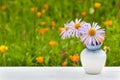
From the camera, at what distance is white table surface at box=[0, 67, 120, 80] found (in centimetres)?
257

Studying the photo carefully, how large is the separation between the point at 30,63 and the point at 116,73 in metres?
0.81

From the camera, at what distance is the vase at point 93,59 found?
2566mm

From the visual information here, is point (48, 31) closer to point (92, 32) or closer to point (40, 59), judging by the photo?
point (40, 59)

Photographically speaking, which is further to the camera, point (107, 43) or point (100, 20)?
point (100, 20)

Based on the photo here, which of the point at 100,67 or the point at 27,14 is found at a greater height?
the point at 27,14

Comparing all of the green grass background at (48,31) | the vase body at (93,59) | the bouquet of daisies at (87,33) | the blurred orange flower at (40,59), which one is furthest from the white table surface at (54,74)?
the green grass background at (48,31)

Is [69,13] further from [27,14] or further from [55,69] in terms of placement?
[55,69]

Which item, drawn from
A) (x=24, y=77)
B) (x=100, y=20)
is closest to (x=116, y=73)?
(x=24, y=77)

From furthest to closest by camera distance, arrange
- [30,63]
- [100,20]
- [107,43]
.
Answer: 1. [100,20]
2. [107,43]
3. [30,63]

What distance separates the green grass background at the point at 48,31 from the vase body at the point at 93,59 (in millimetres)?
677

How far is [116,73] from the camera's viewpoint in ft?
8.63

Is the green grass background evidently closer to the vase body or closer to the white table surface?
the white table surface

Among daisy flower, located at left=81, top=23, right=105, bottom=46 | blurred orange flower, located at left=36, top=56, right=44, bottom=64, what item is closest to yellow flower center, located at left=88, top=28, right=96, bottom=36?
daisy flower, located at left=81, top=23, right=105, bottom=46

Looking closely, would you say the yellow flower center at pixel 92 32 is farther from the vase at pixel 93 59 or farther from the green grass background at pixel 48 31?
the green grass background at pixel 48 31
